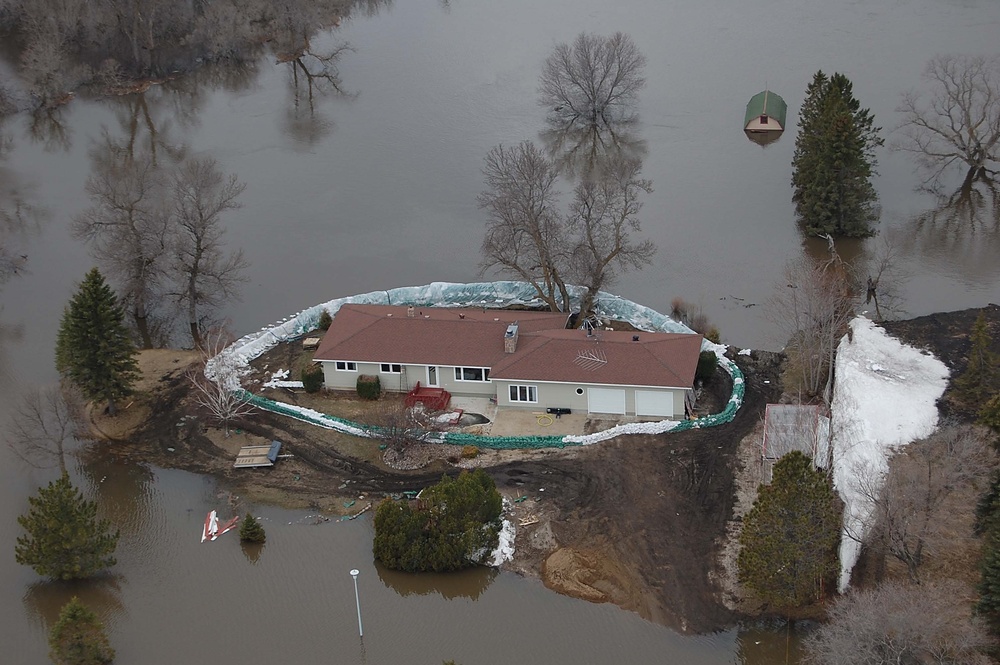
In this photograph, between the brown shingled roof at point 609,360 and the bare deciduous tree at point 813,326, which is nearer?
the brown shingled roof at point 609,360

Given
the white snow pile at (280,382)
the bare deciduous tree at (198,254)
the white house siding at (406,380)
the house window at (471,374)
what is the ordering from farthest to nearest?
the bare deciduous tree at (198,254) → the white snow pile at (280,382) → the white house siding at (406,380) → the house window at (471,374)

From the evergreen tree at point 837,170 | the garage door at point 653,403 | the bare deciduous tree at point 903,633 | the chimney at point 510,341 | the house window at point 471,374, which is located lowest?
the bare deciduous tree at point 903,633

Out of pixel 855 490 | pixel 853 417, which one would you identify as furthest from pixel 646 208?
pixel 855 490

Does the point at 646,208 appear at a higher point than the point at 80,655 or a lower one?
higher

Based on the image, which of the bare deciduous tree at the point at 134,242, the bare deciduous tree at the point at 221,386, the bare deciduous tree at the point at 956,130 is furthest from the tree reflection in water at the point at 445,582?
the bare deciduous tree at the point at 956,130

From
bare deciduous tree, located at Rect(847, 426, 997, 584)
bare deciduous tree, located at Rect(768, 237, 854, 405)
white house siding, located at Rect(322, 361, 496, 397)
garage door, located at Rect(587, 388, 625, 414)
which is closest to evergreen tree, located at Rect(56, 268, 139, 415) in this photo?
white house siding, located at Rect(322, 361, 496, 397)

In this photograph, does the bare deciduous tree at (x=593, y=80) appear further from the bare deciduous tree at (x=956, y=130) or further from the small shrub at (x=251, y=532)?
the small shrub at (x=251, y=532)

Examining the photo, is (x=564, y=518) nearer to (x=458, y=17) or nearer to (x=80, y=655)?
(x=80, y=655)
